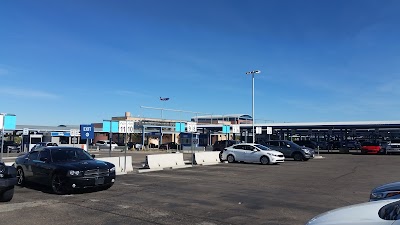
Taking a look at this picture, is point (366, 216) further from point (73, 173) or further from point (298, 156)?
point (298, 156)

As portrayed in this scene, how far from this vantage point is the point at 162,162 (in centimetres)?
2095

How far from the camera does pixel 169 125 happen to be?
7531 centimetres

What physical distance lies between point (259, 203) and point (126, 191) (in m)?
4.51

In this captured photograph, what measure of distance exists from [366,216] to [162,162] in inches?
709

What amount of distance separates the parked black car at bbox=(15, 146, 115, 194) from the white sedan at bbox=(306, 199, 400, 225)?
29.1 feet

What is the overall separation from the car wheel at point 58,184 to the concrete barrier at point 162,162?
23.8 feet

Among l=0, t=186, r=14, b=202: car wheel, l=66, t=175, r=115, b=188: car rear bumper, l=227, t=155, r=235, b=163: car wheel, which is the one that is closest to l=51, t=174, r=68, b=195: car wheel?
l=66, t=175, r=115, b=188: car rear bumper

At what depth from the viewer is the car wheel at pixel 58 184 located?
36.9 feet

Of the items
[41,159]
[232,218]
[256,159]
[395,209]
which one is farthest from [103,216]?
[256,159]

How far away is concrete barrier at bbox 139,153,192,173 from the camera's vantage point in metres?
20.1

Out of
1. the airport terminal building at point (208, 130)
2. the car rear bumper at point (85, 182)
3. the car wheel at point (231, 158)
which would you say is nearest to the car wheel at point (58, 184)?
the car rear bumper at point (85, 182)

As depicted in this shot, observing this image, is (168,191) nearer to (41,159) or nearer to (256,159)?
(41,159)

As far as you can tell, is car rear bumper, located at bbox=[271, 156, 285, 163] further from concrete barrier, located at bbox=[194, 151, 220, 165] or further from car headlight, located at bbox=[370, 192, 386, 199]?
car headlight, located at bbox=[370, 192, 386, 199]

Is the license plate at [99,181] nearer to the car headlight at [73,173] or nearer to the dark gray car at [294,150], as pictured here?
the car headlight at [73,173]
